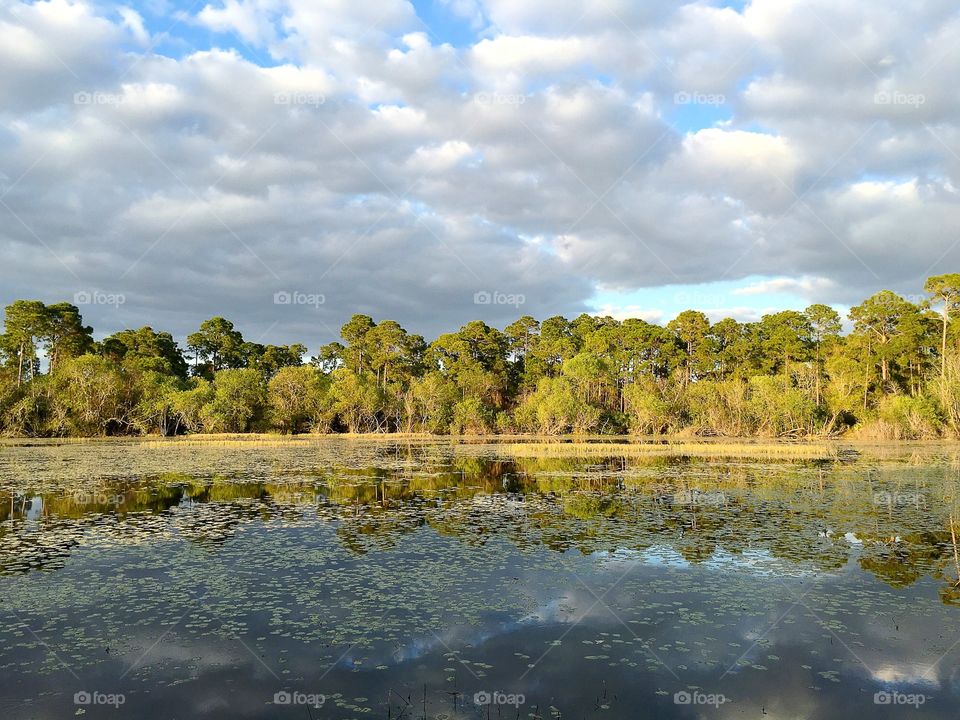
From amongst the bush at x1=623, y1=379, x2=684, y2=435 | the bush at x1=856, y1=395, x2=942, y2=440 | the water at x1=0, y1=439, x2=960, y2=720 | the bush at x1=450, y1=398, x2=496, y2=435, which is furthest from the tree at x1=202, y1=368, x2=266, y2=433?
the bush at x1=856, y1=395, x2=942, y2=440

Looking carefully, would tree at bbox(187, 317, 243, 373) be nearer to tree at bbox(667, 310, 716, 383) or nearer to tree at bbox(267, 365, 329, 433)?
tree at bbox(267, 365, 329, 433)

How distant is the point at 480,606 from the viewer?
32.9 ft

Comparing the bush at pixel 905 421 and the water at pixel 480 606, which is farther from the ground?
the bush at pixel 905 421

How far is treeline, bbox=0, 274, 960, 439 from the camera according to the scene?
190 ft

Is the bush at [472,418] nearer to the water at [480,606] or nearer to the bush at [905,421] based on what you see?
the bush at [905,421]

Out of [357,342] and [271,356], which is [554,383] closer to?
[357,342]

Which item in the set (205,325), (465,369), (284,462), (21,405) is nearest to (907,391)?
(465,369)

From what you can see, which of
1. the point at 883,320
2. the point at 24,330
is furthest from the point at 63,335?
the point at 883,320

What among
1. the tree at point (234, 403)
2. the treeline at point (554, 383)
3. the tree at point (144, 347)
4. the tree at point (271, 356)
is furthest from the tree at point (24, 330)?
the tree at point (271, 356)

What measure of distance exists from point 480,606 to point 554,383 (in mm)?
56465

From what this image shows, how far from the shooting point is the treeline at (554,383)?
57.9m

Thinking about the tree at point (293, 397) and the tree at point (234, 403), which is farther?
the tree at point (293, 397)

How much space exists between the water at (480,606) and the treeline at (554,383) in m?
39.9

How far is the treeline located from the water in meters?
39.9
